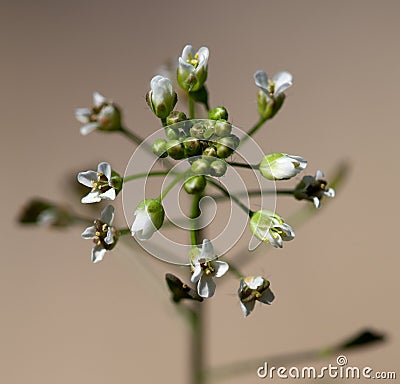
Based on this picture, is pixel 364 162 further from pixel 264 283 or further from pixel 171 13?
pixel 264 283

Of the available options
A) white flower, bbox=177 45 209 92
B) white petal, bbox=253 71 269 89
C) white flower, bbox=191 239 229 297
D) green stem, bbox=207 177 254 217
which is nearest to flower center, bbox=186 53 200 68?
white flower, bbox=177 45 209 92

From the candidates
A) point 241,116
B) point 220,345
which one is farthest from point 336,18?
point 220,345

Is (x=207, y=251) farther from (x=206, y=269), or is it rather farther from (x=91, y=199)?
(x=91, y=199)

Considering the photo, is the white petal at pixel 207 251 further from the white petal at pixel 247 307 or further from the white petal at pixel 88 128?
the white petal at pixel 88 128

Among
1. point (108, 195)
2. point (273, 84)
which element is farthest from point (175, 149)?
point (273, 84)

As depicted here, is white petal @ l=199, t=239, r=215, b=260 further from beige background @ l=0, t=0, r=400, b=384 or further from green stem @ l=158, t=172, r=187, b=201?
beige background @ l=0, t=0, r=400, b=384

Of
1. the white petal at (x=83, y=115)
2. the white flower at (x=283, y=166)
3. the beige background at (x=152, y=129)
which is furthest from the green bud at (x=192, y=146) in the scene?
the beige background at (x=152, y=129)

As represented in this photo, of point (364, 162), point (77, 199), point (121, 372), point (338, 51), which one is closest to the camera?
point (77, 199)
